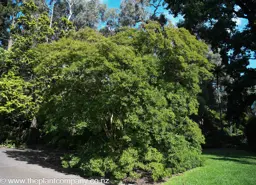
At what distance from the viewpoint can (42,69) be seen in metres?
8.78

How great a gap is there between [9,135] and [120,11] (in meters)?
23.3

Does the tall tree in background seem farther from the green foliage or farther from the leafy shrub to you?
the green foliage

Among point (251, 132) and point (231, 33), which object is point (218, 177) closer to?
point (251, 132)

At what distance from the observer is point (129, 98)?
22.6ft

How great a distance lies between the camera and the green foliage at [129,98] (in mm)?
7105

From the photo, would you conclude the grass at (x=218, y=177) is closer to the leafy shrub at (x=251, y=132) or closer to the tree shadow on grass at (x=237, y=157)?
the tree shadow on grass at (x=237, y=157)

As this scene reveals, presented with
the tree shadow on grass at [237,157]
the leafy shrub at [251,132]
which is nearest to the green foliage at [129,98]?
the tree shadow on grass at [237,157]

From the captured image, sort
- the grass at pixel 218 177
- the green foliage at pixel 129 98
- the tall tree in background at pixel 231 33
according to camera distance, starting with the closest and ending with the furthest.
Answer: the grass at pixel 218 177 → the green foliage at pixel 129 98 → the tall tree in background at pixel 231 33

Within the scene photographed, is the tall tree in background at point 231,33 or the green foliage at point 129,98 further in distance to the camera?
the tall tree in background at point 231,33

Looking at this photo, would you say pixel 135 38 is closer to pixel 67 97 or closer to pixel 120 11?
pixel 67 97

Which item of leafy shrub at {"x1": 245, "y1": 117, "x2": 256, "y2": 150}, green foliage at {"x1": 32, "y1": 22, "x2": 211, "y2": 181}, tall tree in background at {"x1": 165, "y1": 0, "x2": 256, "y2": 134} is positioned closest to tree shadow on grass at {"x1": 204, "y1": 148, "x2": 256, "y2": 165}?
green foliage at {"x1": 32, "y1": 22, "x2": 211, "y2": 181}

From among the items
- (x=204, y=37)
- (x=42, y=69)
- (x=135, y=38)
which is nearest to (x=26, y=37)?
(x=42, y=69)

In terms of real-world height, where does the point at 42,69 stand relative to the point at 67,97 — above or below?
above

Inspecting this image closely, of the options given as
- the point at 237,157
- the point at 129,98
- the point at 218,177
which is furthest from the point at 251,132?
the point at 129,98
